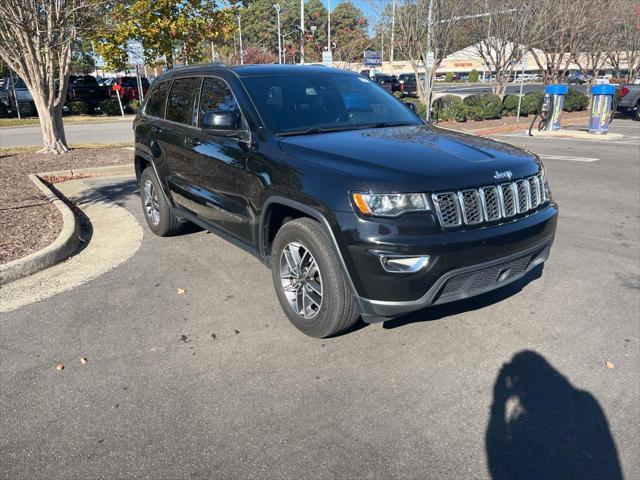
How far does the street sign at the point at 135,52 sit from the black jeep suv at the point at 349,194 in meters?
13.2

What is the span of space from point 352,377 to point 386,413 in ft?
1.26

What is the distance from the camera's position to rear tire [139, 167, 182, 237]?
18.2ft

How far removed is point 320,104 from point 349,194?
149cm

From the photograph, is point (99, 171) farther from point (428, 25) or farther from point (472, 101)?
point (472, 101)

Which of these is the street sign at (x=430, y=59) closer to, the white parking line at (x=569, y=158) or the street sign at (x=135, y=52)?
the white parking line at (x=569, y=158)

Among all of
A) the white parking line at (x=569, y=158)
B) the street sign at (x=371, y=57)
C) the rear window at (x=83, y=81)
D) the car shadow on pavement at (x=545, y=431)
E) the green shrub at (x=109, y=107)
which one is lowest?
the car shadow on pavement at (x=545, y=431)

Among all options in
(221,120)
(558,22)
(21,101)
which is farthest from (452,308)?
(21,101)

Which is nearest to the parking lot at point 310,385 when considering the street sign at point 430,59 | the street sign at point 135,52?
the street sign at point 430,59

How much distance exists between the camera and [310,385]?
10.1 feet

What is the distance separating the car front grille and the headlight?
9 cm

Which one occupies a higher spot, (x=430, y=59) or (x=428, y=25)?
(x=428, y=25)

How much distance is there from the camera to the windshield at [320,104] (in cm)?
394

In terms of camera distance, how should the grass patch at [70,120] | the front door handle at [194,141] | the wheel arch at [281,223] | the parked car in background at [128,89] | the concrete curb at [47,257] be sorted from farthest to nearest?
the parked car in background at [128,89] < the grass patch at [70,120] < the concrete curb at [47,257] < the front door handle at [194,141] < the wheel arch at [281,223]

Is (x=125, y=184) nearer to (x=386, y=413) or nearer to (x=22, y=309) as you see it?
(x=22, y=309)
